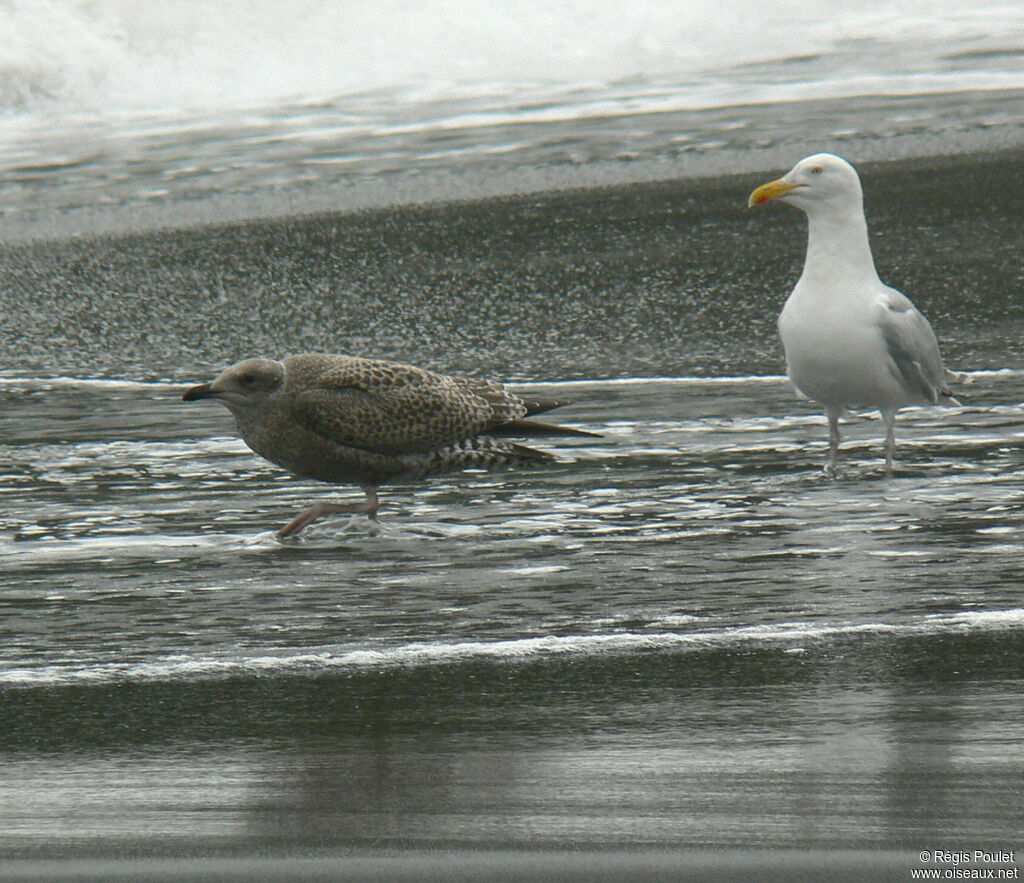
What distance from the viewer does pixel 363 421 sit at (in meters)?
6.23

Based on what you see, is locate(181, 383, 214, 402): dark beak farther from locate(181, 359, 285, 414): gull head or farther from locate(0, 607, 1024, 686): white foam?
locate(0, 607, 1024, 686): white foam

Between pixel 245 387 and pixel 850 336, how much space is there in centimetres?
231

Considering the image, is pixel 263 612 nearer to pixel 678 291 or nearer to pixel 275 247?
pixel 678 291

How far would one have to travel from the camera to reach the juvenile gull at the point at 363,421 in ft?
20.2

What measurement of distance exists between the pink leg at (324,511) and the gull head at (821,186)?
7.09 ft

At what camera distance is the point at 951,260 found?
10742 millimetres

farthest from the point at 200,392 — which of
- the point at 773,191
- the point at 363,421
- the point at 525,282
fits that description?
the point at 525,282

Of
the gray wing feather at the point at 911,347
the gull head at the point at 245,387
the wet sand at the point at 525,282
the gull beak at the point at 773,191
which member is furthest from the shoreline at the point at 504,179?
the gull head at the point at 245,387

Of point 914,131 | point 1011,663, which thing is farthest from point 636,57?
point 1011,663

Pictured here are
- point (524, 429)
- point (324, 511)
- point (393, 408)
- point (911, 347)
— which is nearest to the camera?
point (324, 511)

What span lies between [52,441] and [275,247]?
14.2ft

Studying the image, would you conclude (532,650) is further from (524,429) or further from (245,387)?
(524,429)

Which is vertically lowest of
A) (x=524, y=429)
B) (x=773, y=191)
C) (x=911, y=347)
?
(x=524, y=429)

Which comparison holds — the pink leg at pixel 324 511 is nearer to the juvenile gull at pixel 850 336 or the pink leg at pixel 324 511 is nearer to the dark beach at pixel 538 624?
the dark beach at pixel 538 624
